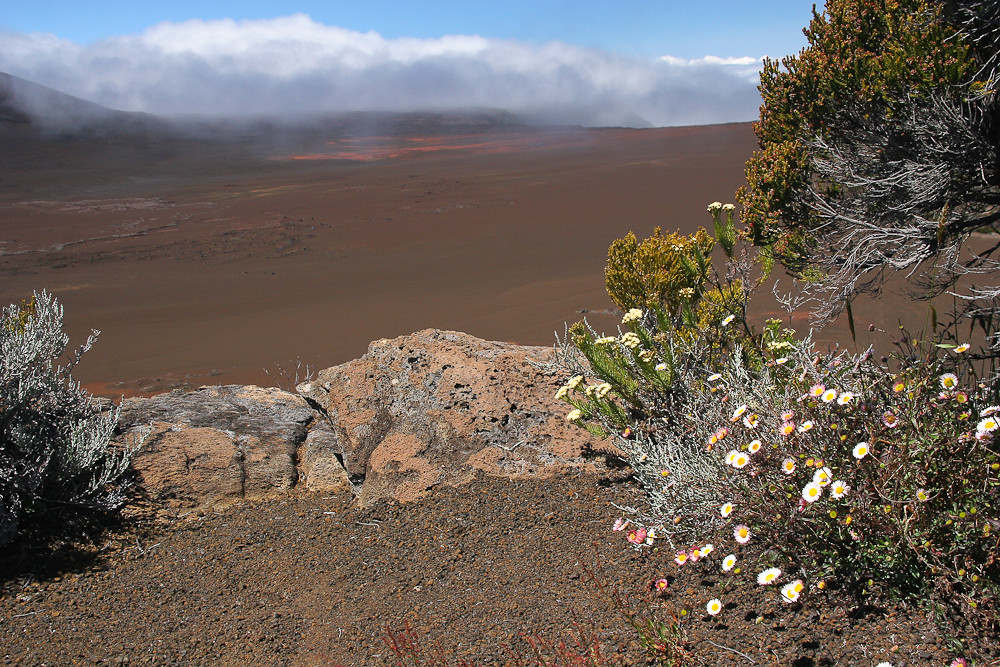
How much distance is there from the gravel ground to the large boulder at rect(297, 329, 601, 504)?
0.53 ft

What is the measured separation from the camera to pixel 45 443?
3.78 metres

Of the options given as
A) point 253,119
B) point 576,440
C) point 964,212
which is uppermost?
point 253,119

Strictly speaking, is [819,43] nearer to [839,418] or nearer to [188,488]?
[839,418]

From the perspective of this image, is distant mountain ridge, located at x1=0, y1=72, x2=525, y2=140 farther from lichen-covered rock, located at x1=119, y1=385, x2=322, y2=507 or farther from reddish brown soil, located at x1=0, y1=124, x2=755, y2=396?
lichen-covered rock, located at x1=119, y1=385, x2=322, y2=507

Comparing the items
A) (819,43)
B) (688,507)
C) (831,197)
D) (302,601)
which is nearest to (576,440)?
(688,507)

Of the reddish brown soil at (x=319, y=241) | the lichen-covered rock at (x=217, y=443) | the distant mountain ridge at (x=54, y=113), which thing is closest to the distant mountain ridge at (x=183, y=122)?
the distant mountain ridge at (x=54, y=113)

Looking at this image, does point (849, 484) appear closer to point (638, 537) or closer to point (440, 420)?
point (638, 537)

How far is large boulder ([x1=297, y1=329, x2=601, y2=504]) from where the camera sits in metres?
3.85

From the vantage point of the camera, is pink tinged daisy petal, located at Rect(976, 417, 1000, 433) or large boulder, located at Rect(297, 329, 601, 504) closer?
pink tinged daisy petal, located at Rect(976, 417, 1000, 433)

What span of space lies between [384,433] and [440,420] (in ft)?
1.03

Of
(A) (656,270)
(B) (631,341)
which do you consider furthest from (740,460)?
(A) (656,270)

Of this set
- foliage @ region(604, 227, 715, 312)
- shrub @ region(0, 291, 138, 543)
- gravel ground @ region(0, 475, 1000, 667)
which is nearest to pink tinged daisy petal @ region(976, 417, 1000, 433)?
gravel ground @ region(0, 475, 1000, 667)

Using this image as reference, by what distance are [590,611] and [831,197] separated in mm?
2892

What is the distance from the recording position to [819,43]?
4180 millimetres
